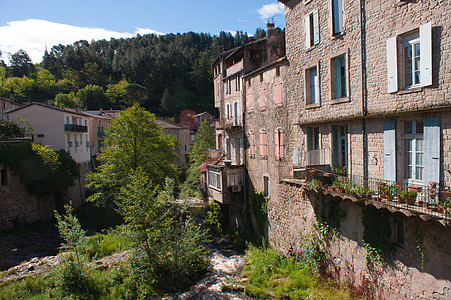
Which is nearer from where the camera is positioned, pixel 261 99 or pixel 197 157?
pixel 261 99

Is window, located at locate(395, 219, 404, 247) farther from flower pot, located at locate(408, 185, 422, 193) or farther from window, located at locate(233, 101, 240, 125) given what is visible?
window, located at locate(233, 101, 240, 125)

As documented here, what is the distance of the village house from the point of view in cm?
806

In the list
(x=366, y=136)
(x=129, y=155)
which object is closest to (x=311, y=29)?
(x=366, y=136)

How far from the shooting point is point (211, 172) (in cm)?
2138

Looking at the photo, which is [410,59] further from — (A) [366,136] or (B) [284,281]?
(B) [284,281]

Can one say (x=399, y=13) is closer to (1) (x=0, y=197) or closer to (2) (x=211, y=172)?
(2) (x=211, y=172)

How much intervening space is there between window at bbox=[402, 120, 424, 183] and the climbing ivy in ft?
4.53

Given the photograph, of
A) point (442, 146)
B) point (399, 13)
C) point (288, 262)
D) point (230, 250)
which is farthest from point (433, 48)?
point (230, 250)

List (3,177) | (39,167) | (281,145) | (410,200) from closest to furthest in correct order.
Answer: (410,200), (281,145), (3,177), (39,167)

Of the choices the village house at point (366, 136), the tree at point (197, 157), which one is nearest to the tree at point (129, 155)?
the tree at point (197, 157)

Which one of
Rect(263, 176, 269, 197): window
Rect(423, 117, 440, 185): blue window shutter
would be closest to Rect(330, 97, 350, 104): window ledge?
Rect(423, 117, 440, 185): blue window shutter

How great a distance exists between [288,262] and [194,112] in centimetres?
5997

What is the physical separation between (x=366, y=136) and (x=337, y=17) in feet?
15.3

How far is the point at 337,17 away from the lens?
451 inches
